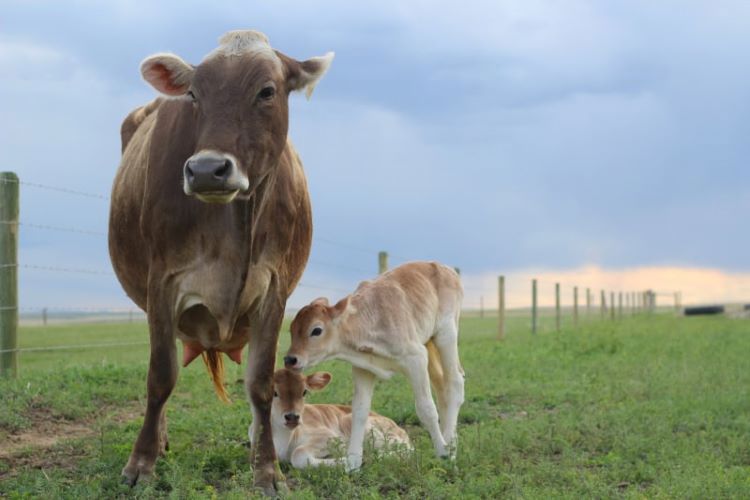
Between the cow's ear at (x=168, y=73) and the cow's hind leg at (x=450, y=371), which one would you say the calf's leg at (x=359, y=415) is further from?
the cow's ear at (x=168, y=73)

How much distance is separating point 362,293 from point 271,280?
1.08 metres

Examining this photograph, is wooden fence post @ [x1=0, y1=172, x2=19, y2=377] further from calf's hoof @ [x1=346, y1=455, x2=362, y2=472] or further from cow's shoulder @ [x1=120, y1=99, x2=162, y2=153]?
calf's hoof @ [x1=346, y1=455, x2=362, y2=472]

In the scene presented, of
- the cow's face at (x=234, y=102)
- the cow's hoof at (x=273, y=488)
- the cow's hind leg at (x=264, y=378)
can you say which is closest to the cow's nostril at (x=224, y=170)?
the cow's face at (x=234, y=102)

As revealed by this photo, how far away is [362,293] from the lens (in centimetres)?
732

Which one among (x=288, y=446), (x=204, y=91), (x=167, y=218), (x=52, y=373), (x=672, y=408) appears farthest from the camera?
(x=52, y=373)

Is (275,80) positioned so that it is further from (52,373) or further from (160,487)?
(52,373)

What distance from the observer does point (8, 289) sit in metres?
11.0

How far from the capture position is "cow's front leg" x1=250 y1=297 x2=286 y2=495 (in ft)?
21.1

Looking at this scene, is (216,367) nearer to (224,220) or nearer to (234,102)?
(224,220)

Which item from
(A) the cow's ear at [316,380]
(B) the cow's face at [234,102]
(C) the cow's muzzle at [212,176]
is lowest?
(A) the cow's ear at [316,380]

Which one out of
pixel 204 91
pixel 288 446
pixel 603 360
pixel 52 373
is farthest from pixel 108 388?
pixel 603 360

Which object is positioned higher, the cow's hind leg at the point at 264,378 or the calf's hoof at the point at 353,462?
the cow's hind leg at the point at 264,378

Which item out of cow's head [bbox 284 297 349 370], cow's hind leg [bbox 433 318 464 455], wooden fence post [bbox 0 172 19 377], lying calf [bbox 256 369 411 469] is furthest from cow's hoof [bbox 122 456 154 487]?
wooden fence post [bbox 0 172 19 377]

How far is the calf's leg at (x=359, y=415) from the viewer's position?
6758 mm
